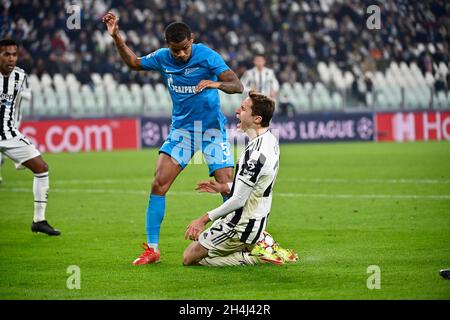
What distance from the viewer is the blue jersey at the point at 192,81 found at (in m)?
9.12

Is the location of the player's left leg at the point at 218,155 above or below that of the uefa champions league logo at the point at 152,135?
below

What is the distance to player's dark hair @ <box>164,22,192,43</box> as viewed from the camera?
856 centimetres

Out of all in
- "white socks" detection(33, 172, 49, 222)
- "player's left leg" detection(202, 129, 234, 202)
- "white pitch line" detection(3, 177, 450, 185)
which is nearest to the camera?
"player's left leg" detection(202, 129, 234, 202)

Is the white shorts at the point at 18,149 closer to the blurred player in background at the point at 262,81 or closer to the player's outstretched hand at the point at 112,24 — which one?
the player's outstretched hand at the point at 112,24

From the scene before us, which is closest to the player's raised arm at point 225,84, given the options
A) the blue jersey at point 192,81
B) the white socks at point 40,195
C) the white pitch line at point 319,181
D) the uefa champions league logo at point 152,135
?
the blue jersey at point 192,81

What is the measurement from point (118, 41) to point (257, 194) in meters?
2.40

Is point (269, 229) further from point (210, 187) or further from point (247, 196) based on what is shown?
point (210, 187)

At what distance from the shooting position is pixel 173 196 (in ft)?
49.6

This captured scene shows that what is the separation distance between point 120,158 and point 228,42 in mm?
10022

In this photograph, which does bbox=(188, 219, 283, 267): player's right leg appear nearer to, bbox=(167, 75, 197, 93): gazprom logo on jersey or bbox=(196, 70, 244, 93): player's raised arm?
bbox=(196, 70, 244, 93): player's raised arm

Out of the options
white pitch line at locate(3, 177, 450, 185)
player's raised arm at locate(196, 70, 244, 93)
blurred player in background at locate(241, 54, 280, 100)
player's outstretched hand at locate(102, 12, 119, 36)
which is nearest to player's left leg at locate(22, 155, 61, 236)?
player's outstretched hand at locate(102, 12, 119, 36)

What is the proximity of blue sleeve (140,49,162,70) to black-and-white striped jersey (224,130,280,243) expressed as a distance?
1.75 metres

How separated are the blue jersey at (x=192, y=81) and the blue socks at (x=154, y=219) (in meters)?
0.88
